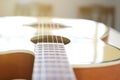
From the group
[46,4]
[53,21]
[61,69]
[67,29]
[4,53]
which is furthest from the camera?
[46,4]

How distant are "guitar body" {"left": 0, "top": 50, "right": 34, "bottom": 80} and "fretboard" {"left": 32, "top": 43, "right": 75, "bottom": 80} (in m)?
0.04

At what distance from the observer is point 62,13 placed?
2260 millimetres

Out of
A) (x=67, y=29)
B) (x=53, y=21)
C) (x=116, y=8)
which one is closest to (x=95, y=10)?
(x=116, y=8)

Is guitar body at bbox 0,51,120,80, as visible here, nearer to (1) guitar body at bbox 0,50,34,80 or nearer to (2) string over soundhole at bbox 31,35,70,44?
(1) guitar body at bbox 0,50,34,80

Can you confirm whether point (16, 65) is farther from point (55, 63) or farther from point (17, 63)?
point (55, 63)

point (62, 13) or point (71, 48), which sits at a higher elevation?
point (71, 48)

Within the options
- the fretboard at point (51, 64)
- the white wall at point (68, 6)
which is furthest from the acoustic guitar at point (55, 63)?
the white wall at point (68, 6)

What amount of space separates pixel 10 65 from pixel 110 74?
0.30m

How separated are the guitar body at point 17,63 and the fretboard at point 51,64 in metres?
0.04

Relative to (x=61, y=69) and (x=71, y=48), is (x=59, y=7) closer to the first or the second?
(x=71, y=48)

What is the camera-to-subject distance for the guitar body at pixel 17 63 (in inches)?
26.8

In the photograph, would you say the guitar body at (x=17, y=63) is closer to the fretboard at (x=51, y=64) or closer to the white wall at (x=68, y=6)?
the fretboard at (x=51, y=64)

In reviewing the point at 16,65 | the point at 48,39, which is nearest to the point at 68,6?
the point at 48,39

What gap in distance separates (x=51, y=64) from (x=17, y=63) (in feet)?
0.49
